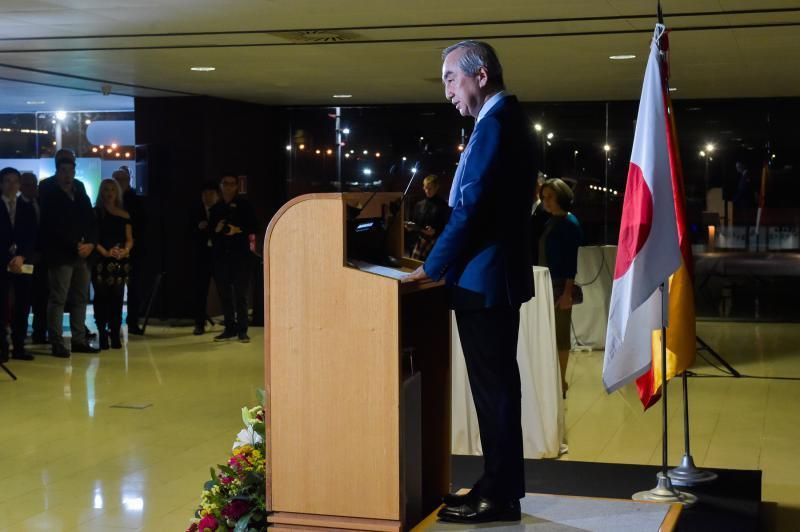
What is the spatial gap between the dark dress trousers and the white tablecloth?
23.6ft

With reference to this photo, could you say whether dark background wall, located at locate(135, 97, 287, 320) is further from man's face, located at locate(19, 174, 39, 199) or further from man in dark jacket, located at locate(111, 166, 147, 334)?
man's face, located at locate(19, 174, 39, 199)

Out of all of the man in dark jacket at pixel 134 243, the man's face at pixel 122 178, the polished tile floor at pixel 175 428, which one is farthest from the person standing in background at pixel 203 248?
the polished tile floor at pixel 175 428

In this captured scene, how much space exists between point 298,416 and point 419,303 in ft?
2.39

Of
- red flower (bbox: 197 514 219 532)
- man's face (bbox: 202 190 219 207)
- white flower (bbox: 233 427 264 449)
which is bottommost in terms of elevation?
red flower (bbox: 197 514 219 532)

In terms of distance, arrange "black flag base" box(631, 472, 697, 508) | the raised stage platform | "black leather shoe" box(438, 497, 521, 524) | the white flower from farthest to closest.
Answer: "black flag base" box(631, 472, 697, 508) < the raised stage platform < the white flower < "black leather shoe" box(438, 497, 521, 524)

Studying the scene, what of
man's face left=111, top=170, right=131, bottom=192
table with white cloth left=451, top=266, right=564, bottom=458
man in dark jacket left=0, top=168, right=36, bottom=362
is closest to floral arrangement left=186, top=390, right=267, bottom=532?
table with white cloth left=451, top=266, right=564, bottom=458

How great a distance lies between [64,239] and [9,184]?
2.12ft

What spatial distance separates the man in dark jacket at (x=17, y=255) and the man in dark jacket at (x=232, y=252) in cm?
192

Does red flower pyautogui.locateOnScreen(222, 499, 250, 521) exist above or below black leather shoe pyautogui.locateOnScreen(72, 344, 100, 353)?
above

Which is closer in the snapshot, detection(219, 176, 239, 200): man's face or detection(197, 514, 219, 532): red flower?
detection(197, 514, 219, 532): red flower

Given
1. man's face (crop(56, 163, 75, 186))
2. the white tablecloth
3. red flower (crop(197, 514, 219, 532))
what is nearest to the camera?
red flower (crop(197, 514, 219, 532))

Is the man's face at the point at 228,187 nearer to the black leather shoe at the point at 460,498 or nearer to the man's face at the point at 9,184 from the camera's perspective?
the man's face at the point at 9,184

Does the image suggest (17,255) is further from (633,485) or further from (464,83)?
(464,83)

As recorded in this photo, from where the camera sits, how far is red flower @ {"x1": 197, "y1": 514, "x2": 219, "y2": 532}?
362 cm
